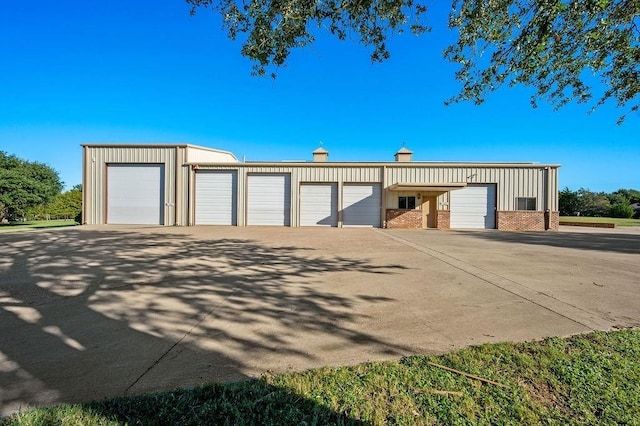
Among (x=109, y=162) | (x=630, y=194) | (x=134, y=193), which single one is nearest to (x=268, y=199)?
(x=134, y=193)

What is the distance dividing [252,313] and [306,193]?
15.5m

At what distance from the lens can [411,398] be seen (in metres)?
2.11

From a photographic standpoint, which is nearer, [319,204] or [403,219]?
[403,219]

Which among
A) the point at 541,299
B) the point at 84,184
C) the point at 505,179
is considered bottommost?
the point at 541,299

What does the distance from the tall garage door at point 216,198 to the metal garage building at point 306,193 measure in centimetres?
6

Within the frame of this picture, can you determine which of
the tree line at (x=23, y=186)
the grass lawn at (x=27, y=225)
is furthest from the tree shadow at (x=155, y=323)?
the tree line at (x=23, y=186)

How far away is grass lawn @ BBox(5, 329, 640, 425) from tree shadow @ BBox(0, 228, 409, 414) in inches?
9.7

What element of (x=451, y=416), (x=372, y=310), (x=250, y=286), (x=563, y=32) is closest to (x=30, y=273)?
(x=250, y=286)

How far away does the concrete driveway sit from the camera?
258cm

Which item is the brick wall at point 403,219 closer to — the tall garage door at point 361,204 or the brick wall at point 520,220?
the tall garage door at point 361,204

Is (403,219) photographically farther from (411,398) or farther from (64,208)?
(64,208)

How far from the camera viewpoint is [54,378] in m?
2.39

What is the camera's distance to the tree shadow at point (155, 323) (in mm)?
2428

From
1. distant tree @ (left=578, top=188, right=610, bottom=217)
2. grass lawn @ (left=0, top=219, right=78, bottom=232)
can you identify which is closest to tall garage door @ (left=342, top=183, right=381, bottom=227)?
grass lawn @ (left=0, top=219, right=78, bottom=232)
